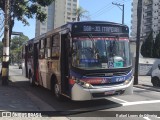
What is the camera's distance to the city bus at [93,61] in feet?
38.2

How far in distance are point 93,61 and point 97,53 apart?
0.31m

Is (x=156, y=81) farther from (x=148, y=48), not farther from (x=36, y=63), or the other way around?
(x=148, y=48)

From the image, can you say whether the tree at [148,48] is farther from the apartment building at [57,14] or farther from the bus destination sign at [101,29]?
the bus destination sign at [101,29]

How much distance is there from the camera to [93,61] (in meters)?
11.8

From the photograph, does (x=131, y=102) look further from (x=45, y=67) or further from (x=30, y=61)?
(x=30, y=61)

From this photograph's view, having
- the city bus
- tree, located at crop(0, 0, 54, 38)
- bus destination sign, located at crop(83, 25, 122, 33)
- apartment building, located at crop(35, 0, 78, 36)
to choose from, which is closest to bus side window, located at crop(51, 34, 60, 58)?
the city bus

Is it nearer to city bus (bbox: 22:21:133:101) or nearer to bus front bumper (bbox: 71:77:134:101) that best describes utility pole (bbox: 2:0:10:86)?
city bus (bbox: 22:21:133:101)

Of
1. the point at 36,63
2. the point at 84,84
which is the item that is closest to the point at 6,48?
the point at 36,63

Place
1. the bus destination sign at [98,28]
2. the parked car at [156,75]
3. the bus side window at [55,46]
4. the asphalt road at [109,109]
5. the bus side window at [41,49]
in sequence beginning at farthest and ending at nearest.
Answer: the parked car at [156,75], the bus side window at [41,49], the bus side window at [55,46], the bus destination sign at [98,28], the asphalt road at [109,109]

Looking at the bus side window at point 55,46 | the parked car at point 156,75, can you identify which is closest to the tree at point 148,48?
the parked car at point 156,75

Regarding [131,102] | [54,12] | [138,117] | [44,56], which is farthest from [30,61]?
[54,12]

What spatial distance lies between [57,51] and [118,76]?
2.84 m

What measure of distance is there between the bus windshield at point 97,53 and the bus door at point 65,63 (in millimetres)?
695

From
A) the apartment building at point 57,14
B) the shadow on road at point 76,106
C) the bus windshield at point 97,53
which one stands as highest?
the apartment building at point 57,14
